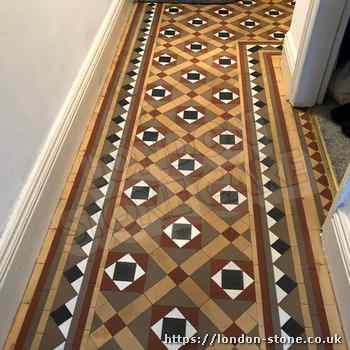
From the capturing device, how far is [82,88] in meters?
1.72

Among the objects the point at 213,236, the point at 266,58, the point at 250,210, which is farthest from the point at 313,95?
the point at 213,236

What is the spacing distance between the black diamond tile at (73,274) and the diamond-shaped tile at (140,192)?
13.0 inches

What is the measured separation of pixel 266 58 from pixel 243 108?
1.50 ft

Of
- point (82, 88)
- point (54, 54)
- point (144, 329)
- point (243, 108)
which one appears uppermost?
point (54, 54)

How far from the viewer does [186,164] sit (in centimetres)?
164

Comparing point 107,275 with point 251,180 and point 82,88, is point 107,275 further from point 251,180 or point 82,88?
point 82,88

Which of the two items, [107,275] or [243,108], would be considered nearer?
[107,275]

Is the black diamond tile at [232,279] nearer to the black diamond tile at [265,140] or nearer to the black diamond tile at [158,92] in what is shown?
the black diamond tile at [265,140]

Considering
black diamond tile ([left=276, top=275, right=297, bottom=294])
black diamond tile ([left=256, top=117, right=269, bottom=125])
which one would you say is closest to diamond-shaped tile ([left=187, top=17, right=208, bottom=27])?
black diamond tile ([left=256, top=117, right=269, bottom=125])

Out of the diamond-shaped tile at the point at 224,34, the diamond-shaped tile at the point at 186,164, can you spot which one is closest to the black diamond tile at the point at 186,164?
the diamond-shaped tile at the point at 186,164

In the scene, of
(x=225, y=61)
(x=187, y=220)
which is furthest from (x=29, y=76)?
(x=225, y=61)

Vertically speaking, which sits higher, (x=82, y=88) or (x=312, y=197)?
(x=82, y=88)

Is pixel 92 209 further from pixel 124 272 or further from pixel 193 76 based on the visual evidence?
pixel 193 76

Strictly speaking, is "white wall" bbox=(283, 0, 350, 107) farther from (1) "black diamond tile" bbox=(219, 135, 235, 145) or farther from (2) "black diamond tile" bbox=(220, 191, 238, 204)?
(2) "black diamond tile" bbox=(220, 191, 238, 204)
